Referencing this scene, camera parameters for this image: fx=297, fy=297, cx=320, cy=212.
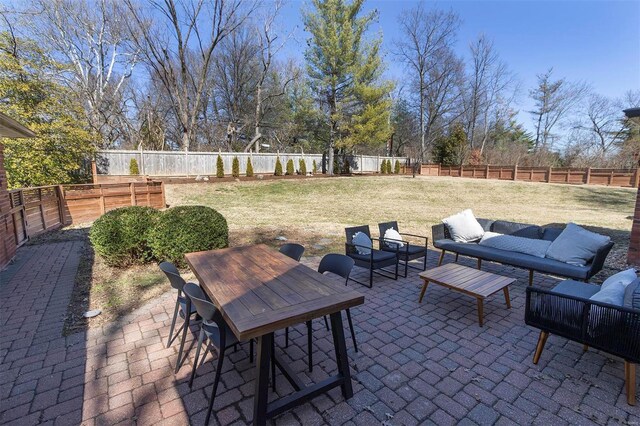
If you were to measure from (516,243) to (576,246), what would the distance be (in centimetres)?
77

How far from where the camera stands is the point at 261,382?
6.10 feet

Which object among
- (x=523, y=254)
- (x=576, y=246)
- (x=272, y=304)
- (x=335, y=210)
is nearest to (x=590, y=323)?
(x=576, y=246)

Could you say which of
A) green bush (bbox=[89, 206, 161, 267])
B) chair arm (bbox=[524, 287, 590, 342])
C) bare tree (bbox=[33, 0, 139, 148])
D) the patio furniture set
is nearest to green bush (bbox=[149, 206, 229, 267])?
green bush (bbox=[89, 206, 161, 267])

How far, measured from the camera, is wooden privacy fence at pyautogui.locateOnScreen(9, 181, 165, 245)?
20.9 ft

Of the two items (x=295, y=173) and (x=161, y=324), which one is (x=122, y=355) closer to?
(x=161, y=324)

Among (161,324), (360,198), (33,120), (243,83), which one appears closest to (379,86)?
(360,198)

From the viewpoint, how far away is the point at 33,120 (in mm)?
9969

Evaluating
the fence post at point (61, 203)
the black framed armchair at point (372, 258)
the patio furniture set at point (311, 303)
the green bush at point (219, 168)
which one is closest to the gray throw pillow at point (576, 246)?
the patio furniture set at point (311, 303)

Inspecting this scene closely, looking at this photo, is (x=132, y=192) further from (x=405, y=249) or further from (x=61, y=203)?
(x=405, y=249)

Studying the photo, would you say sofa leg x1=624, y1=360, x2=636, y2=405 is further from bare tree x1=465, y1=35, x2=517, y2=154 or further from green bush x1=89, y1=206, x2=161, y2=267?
bare tree x1=465, y1=35, x2=517, y2=154

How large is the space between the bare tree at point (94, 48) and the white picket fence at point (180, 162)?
212cm

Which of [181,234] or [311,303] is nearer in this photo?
[311,303]

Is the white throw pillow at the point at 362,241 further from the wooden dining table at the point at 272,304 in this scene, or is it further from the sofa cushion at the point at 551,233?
the sofa cushion at the point at 551,233

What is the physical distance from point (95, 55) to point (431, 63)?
80.2 ft
